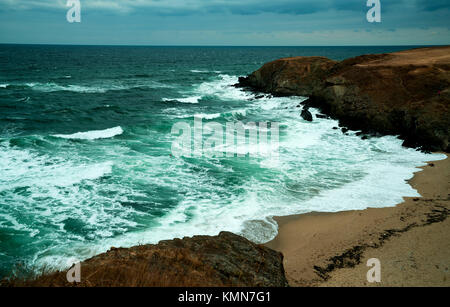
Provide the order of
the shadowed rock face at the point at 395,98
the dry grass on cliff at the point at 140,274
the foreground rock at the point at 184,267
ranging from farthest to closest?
the shadowed rock face at the point at 395,98 < the foreground rock at the point at 184,267 < the dry grass on cliff at the point at 140,274

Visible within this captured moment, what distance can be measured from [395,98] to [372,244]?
19.6 metres

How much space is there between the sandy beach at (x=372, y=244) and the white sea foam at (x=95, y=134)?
17.2 meters

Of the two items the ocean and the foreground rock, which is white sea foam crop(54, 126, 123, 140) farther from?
the foreground rock

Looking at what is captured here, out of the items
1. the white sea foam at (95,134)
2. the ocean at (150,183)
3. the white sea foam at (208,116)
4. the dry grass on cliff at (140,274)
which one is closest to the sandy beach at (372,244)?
the ocean at (150,183)

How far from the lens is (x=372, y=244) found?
30.9 ft

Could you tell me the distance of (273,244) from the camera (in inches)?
397

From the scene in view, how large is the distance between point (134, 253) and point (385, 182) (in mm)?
13288

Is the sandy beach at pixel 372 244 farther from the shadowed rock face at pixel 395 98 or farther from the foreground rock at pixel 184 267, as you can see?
the shadowed rock face at pixel 395 98

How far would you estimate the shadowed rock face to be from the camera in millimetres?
20344

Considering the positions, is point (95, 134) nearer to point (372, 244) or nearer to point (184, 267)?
point (184, 267)

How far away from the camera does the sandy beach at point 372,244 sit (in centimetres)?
767

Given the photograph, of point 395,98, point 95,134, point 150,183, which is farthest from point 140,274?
point 395,98

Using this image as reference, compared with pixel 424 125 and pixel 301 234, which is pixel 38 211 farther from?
pixel 424 125
